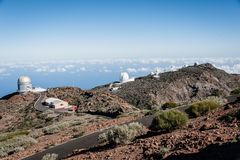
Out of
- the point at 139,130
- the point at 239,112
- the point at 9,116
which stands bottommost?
the point at 9,116

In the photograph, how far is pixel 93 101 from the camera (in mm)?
63469

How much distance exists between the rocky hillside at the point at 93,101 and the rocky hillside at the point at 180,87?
9155mm

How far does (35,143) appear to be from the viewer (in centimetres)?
2331

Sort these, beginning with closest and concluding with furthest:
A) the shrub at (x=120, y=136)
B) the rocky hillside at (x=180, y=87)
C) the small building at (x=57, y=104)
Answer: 1. the shrub at (x=120, y=136)
2. the small building at (x=57, y=104)
3. the rocky hillside at (x=180, y=87)

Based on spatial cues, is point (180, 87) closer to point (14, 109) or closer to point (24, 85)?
point (24, 85)

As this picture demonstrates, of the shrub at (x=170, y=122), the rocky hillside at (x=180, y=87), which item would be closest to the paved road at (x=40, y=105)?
the rocky hillside at (x=180, y=87)

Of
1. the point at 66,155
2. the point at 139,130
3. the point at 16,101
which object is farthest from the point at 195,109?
the point at 16,101

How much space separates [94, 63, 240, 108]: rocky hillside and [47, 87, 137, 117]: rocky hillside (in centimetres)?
915

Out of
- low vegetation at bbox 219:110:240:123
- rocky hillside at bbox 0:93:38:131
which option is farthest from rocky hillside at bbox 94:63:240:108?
low vegetation at bbox 219:110:240:123

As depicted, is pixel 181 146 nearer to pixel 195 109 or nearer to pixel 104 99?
pixel 195 109

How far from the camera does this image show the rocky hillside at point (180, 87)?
8056cm

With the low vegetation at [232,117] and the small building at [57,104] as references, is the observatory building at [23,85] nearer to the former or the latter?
the small building at [57,104]

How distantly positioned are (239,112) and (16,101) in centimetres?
6066

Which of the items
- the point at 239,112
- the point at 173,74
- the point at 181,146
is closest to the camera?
the point at 181,146
